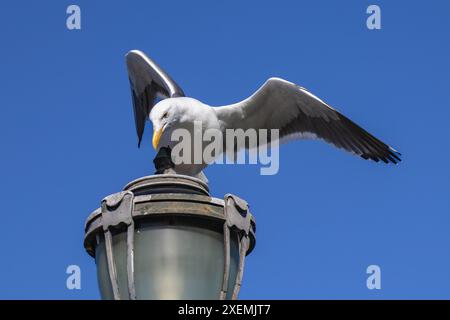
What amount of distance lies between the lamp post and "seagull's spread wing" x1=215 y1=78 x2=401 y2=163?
196 inches

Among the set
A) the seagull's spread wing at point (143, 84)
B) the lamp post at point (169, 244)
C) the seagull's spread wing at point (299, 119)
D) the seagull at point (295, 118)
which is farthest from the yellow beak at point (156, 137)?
the lamp post at point (169, 244)

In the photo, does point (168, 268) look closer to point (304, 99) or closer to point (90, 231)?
point (90, 231)

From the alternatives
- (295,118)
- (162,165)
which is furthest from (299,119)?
(162,165)

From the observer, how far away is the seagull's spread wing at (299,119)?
9953 mm

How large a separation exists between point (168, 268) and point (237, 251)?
397 millimetres

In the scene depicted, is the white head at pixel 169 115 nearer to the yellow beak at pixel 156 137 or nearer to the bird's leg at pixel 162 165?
the yellow beak at pixel 156 137

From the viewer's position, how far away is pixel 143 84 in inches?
460

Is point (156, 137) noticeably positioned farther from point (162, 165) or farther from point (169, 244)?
point (169, 244)

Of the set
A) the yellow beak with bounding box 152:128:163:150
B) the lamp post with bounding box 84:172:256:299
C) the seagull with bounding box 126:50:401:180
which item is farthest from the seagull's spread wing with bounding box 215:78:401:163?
the lamp post with bounding box 84:172:256:299

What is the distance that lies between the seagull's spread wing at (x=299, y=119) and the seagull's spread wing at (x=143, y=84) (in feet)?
4.52

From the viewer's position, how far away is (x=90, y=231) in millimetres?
4770

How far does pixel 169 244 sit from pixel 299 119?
5994 millimetres

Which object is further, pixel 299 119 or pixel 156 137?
pixel 299 119

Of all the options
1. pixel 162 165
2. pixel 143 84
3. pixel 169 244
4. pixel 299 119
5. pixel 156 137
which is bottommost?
pixel 169 244
